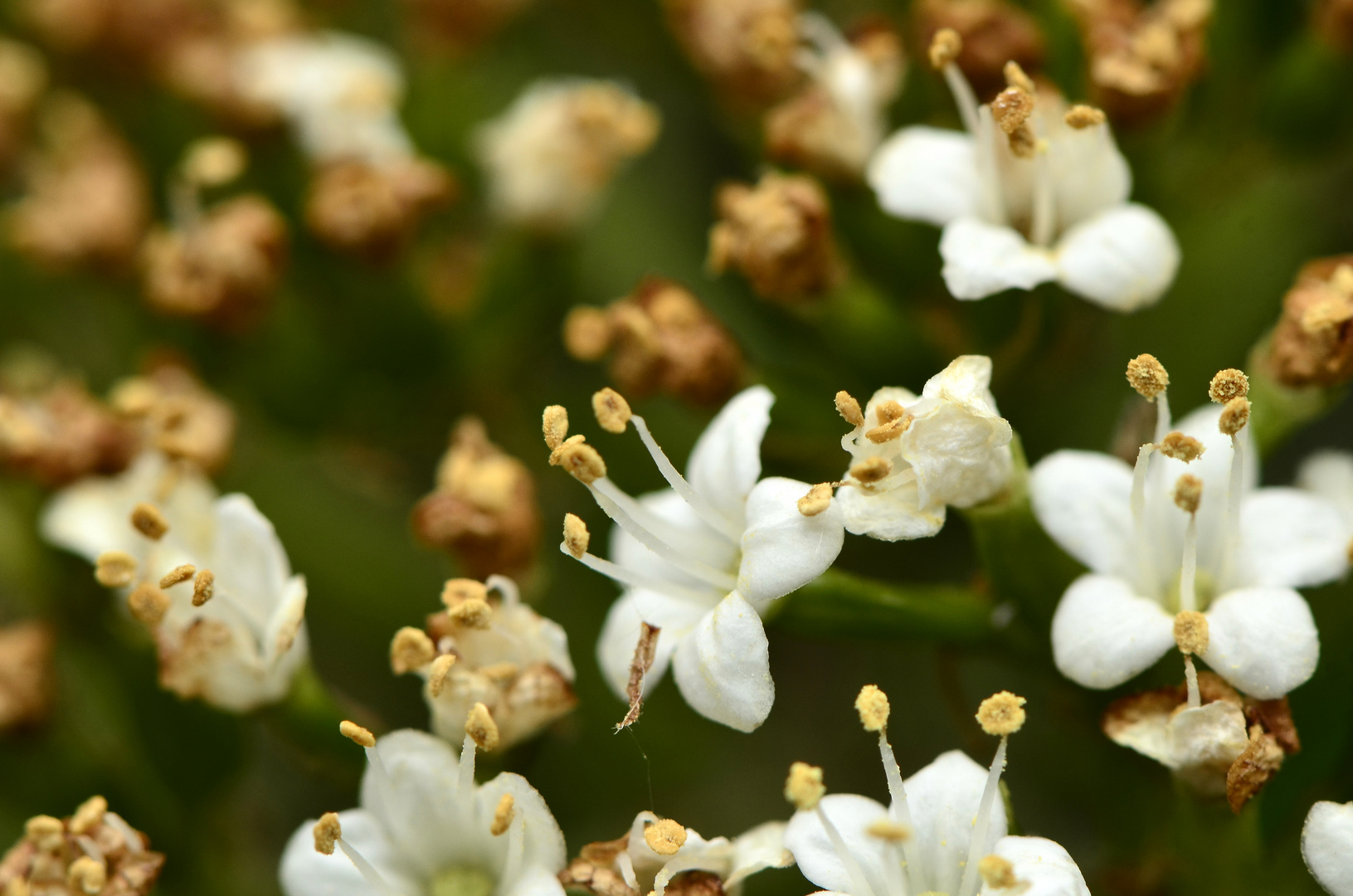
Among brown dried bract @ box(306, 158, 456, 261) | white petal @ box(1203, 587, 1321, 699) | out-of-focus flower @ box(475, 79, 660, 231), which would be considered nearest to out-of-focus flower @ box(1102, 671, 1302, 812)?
white petal @ box(1203, 587, 1321, 699)

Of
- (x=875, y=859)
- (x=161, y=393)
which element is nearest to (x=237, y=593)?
(x=161, y=393)

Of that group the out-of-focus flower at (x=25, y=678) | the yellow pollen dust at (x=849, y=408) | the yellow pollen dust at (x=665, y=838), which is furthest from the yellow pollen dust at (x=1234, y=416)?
the out-of-focus flower at (x=25, y=678)

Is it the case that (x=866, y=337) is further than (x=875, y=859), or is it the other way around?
(x=866, y=337)

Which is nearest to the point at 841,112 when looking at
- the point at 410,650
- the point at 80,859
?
the point at 410,650

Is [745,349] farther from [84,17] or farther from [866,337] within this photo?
[84,17]

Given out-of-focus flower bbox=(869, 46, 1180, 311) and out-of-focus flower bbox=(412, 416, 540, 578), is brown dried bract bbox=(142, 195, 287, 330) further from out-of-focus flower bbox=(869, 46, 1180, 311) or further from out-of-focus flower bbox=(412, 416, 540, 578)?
out-of-focus flower bbox=(869, 46, 1180, 311)

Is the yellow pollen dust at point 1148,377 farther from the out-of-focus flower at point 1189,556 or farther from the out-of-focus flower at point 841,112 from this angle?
the out-of-focus flower at point 841,112
